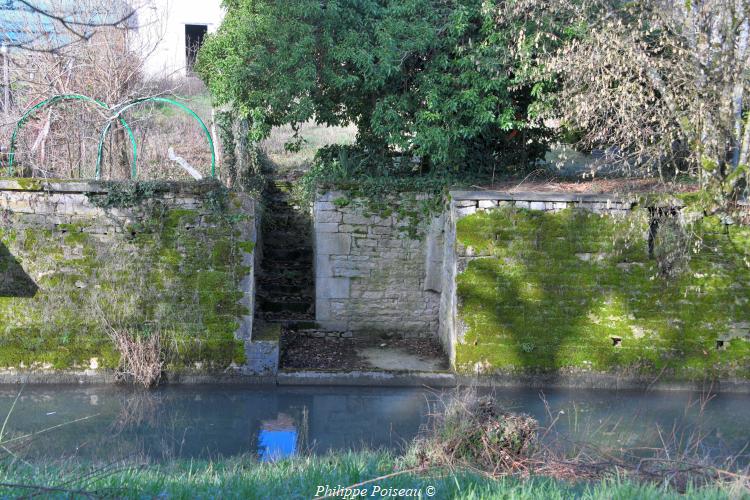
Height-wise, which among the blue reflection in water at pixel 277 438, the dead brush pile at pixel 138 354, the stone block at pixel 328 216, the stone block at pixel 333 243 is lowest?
the blue reflection in water at pixel 277 438

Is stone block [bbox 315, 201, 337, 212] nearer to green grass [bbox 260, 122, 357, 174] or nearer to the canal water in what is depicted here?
green grass [bbox 260, 122, 357, 174]

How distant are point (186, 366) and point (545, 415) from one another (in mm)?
4357

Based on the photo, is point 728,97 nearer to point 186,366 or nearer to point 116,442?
point 186,366

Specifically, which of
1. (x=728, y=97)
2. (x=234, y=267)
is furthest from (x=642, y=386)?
(x=234, y=267)

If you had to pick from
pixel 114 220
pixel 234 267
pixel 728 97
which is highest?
pixel 728 97

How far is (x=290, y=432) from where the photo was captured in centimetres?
721

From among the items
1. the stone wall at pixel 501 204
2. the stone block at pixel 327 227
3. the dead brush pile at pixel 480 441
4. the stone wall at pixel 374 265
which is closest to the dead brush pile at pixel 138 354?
the stone wall at pixel 374 265

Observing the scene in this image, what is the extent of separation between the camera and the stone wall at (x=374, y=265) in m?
9.81

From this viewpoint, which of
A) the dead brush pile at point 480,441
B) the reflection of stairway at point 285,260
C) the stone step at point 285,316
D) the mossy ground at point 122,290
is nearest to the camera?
the dead brush pile at point 480,441

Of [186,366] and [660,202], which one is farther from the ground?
[660,202]

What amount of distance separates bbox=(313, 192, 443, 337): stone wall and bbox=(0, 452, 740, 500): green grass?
5079 millimetres

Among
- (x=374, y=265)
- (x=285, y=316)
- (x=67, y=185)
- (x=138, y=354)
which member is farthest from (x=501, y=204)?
(x=67, y=185)

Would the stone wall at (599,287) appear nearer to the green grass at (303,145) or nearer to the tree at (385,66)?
the tree at (385,66)

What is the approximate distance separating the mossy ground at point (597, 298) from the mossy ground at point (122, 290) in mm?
3109
